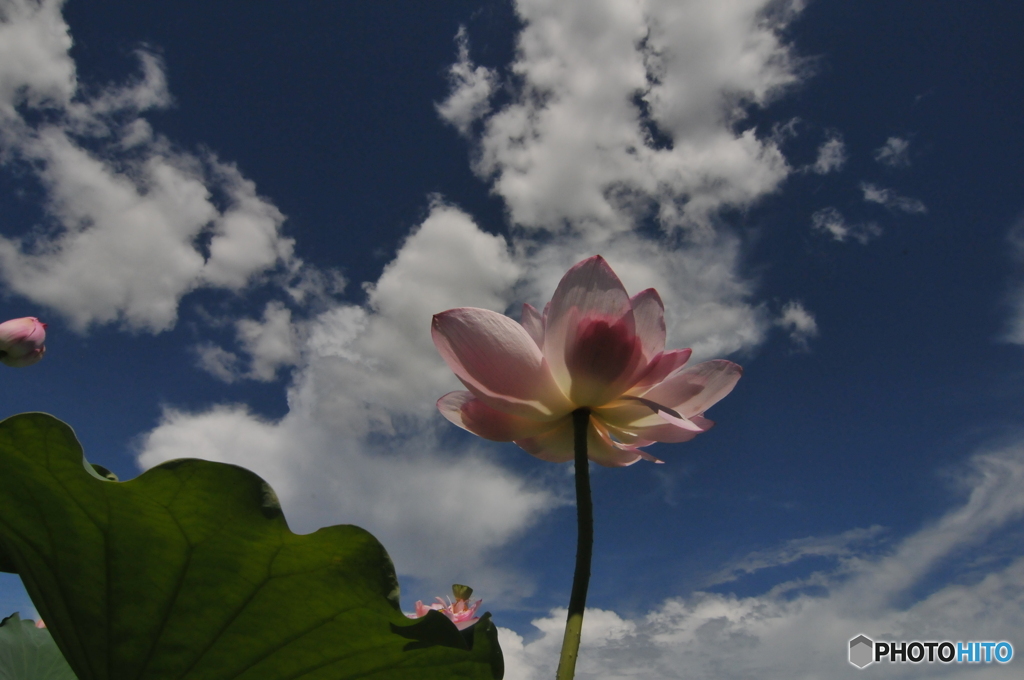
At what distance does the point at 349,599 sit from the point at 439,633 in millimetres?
139

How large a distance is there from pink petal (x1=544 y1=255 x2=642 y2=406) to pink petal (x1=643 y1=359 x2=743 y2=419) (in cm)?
8

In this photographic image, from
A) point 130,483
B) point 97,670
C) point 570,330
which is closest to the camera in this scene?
point 130,483

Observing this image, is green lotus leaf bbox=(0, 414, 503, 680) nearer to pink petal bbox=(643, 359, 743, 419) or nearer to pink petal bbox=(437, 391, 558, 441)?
pink petal bbox=(437, 391, 558, 441)

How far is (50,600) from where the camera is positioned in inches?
36.5

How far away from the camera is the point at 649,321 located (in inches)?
42.7

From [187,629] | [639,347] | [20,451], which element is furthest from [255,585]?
[639,347]

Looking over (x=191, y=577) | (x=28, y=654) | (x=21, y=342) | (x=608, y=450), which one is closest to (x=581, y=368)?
(x=608, y=450)

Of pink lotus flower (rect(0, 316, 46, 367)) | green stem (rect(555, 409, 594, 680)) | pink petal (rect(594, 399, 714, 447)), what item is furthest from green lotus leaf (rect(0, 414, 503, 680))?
pink lotus flower (rect(0, 316, 46, 367))

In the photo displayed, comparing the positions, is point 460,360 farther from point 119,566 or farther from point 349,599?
point 119,566

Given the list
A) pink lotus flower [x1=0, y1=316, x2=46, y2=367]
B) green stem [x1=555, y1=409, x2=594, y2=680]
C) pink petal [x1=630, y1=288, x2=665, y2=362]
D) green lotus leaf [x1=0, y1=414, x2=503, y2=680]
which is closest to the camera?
green stem [x1=555, y1=409, x2=594, y2=680]

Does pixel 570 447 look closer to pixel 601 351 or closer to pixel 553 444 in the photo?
pixel 553 444

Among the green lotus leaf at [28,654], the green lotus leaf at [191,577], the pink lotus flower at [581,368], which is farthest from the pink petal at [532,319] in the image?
the green lotus leaf at [28,654]

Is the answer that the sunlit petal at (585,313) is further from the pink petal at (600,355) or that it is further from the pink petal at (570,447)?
the pink petal at (570,447)

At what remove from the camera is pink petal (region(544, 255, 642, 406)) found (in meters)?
1.03
